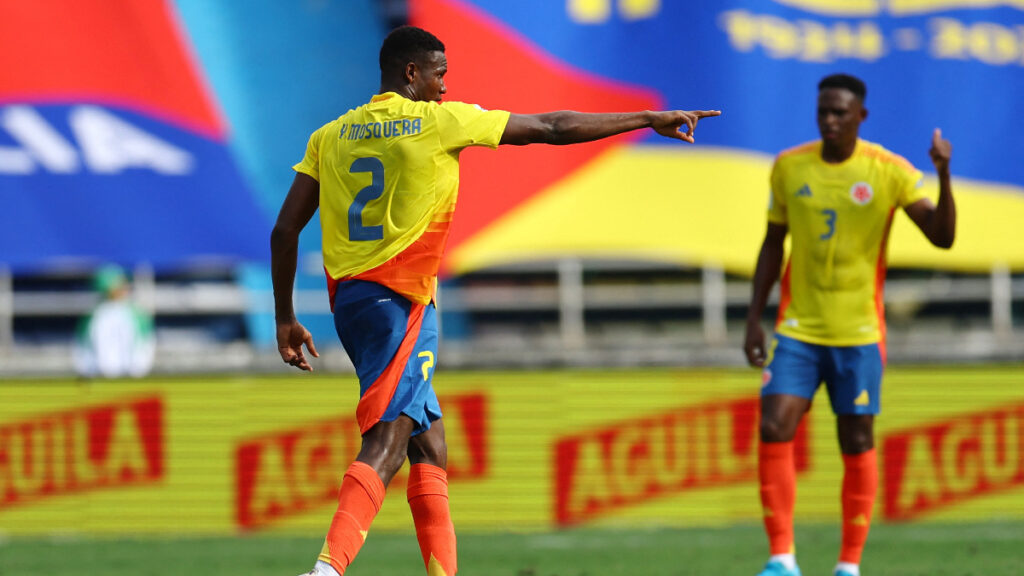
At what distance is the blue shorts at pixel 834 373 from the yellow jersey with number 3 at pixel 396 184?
214cm

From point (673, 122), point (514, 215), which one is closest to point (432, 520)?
point (673, 122)

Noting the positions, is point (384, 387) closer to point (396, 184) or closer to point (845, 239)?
point (396, 184)

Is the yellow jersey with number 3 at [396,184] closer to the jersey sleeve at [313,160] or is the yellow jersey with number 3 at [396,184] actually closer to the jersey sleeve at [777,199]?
the jersey sleeve at [313,160]

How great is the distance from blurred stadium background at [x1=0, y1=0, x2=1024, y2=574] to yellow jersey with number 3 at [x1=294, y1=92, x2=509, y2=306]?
4.65 meters

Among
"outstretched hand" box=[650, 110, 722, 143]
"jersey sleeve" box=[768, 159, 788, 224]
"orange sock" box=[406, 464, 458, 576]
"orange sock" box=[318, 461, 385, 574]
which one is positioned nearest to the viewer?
"orange sock" box=[318, 461, 385, 574]

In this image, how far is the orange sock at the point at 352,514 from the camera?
452 cm

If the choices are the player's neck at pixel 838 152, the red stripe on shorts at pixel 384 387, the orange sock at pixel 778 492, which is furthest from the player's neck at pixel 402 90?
the orange sock at pixel 778 492

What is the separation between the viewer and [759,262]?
22.1ft

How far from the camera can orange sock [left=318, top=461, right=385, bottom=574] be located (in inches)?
178

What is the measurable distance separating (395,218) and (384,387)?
0.58 metres

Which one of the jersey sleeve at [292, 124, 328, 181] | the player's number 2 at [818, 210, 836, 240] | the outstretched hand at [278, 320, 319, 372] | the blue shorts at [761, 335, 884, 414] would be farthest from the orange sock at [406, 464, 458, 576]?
the player's number 2 at [818, 210, 836, 240]

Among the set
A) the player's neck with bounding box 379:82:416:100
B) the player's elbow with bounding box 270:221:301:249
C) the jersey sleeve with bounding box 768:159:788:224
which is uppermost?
the player's neck with bounding box 379:82:416:100

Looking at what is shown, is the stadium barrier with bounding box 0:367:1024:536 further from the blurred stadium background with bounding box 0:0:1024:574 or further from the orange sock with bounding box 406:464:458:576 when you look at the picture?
the orange sock with bounding box 406:464:458:576

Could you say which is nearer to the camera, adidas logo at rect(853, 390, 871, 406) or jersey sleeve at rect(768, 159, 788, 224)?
adidas logo at rect(853, 390, 871, 406)
